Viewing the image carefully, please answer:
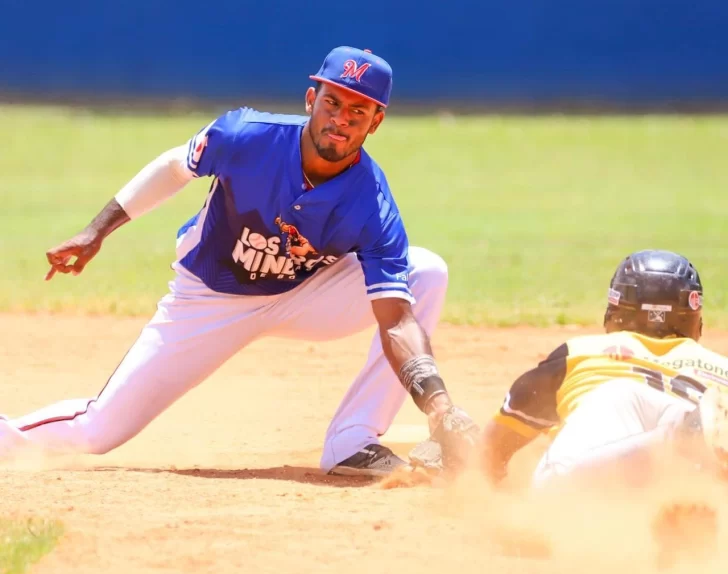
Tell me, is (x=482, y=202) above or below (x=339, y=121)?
below

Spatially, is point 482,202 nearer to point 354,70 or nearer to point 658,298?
point 354,70

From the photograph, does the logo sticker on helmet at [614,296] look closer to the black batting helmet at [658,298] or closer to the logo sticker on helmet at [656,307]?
the black batting helmet at [658,298]

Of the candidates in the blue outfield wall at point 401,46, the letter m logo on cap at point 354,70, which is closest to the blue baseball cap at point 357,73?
the letter m logo on cap at point 354,70

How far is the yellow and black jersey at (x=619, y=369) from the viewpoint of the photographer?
382 centimetres

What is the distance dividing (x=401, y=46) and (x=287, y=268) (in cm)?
1919

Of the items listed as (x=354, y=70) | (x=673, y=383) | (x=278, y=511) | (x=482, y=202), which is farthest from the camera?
(x=482, y=202)

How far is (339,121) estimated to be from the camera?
4578mm

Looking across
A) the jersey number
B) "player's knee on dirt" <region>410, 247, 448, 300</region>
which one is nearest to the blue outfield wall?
"player's knee on dirt" <region>410, 247, 448, 300</region>

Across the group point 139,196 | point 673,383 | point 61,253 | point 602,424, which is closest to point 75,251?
point 61,253

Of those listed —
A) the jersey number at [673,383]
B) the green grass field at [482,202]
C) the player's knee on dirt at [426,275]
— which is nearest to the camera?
the jersey number at [673,383]

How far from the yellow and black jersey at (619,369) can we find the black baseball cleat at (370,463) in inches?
34.0

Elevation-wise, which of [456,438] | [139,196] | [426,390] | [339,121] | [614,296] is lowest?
[456,438]

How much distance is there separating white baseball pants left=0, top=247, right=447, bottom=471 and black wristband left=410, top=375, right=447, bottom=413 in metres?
0.67

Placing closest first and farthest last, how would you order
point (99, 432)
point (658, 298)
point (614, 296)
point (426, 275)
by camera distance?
1. point (658, 298)
2. point (614, 296)
3. point (99, 432)
4. point (426, 275)
